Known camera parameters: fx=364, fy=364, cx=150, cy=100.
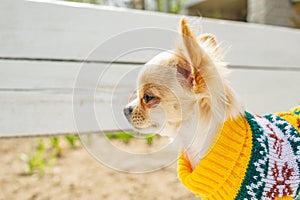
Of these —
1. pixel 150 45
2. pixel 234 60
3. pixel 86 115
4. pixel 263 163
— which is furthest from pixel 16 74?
pixel 234 60

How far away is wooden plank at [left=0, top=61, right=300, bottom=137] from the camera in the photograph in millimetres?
1170

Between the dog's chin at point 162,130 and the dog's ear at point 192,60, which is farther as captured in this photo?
the dog's chin at point 162,130

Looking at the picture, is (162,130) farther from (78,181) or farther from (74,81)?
(78,181)

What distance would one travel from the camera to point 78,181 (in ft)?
4.78

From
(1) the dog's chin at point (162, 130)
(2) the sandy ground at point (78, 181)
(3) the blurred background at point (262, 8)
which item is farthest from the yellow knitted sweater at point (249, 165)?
(3) the blurred background at point (262, 8)

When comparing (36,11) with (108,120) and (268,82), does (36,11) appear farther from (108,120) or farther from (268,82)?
(268,82)

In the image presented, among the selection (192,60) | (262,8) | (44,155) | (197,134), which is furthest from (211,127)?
(262,8)

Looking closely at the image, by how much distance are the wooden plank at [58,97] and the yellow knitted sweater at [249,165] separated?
315 millimetres

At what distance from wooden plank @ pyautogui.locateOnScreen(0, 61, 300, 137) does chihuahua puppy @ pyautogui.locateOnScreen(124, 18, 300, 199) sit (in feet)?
0.73

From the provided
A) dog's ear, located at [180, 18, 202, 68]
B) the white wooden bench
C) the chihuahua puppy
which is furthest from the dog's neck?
the white wooden bench

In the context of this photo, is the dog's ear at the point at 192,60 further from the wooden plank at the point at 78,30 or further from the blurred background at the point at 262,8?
the blurred background at the point at 262,8

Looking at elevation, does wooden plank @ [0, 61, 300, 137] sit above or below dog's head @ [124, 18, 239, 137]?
below

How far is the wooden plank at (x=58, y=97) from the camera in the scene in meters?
1.17

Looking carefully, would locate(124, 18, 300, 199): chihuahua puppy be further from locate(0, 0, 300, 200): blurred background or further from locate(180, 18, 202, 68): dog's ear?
locate(0, 0, 300, 200): blurred background
